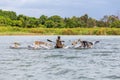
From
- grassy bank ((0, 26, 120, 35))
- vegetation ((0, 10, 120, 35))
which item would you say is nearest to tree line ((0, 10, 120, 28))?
vegetation ((0, 10, 120, 35))

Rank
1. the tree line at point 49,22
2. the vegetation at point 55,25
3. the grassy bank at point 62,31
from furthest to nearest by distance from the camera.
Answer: the tree line at point 49,22 < the vegetation at point 55,25 < the grassy bank at point 62,31

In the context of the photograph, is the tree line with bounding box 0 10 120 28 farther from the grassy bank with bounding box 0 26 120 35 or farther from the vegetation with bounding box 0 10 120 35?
the grassy bank with bounding box 0 26 120 35

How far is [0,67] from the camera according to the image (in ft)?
87.6

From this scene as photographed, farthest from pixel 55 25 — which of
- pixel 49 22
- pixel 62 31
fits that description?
pixel 62 31

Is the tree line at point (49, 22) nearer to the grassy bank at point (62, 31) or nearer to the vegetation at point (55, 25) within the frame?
the vegetation at point (55, 25)

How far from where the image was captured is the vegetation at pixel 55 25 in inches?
4392

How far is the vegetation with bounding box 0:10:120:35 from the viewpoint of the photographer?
112m

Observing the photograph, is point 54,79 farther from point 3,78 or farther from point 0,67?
point 0,67

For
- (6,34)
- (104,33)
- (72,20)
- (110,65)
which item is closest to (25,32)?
(6,34)

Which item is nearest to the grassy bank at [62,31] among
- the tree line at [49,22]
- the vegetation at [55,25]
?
the vegetation at [55,25]

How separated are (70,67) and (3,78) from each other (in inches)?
245

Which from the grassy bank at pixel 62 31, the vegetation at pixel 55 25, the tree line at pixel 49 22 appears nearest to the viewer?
the grassy bank at pixel 62 31

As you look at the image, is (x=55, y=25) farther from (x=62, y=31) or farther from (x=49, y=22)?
(x=62, y=31)

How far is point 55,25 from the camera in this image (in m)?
145
